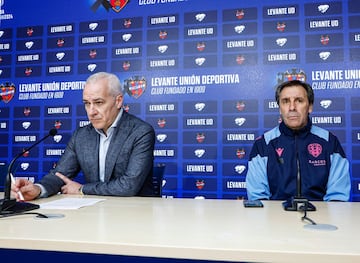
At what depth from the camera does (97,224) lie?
3.19 ft

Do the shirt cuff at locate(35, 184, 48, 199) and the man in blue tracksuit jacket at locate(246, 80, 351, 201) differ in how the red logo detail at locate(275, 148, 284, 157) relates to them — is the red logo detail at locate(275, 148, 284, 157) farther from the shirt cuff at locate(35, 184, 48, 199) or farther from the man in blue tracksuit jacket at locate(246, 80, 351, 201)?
the shirt cuff at locate(35, 184, 48, 199)

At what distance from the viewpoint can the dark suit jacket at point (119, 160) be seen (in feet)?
5.56

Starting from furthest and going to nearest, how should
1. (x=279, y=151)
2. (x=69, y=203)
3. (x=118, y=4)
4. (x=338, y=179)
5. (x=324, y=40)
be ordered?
(x=118, y=4) → (x=324, y=40) → (x=279, y=151) → (x=338, y=179) → (x=69, y=203)

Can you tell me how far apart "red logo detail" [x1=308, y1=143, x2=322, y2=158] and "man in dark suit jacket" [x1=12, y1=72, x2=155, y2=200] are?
2.98 feet

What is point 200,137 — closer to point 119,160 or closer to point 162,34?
point 162,34

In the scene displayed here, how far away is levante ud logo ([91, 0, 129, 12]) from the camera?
11.0ft

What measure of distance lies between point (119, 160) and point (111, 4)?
82.3 inches

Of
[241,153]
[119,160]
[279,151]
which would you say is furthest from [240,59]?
[119,160]

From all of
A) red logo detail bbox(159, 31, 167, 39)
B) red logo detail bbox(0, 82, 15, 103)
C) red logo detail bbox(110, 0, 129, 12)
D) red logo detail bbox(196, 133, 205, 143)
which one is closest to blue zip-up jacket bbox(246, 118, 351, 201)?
red logo detail bbox(196, 133, 205, 143)

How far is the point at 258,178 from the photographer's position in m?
1.94

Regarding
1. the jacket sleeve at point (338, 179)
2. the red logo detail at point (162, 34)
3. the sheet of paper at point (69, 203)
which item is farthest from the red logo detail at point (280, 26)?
the sheet of paper at point (69, 203)

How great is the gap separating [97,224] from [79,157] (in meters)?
1.07

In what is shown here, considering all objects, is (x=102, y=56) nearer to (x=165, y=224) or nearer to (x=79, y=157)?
(x=79, y=157)

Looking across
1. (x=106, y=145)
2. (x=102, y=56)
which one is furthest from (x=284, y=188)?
(x=102, y=56)
